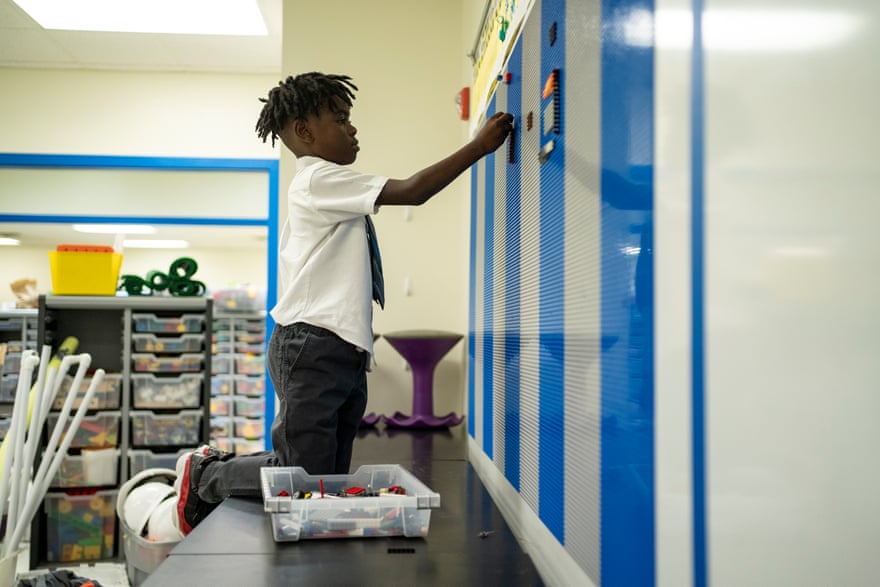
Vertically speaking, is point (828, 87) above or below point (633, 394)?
above

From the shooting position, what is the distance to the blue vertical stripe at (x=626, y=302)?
81 centimetres

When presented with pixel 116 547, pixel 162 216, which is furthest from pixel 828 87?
pixel 162 216

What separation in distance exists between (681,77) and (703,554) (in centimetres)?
42

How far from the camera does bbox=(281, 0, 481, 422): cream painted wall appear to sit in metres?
3.20

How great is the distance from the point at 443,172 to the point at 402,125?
1816 mm

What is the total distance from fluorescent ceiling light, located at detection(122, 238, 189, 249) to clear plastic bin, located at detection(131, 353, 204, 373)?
3.00 metres

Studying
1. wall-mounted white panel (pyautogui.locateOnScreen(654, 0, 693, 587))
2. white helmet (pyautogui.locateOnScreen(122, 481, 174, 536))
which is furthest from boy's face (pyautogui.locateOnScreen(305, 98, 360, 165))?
white helmet (pyautogui.locateOnScreen(122, 481, 174, 536))

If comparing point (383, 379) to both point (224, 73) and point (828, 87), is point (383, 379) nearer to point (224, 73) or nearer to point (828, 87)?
point (224, 73)

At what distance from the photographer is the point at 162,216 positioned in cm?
450

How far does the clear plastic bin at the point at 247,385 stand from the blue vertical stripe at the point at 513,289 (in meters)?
3.06

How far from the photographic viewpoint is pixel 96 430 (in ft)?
11.1

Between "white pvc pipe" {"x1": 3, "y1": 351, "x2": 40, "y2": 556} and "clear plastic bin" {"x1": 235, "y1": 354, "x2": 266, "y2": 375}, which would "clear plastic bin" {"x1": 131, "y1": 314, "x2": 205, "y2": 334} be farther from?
"clear plastic bin" {"x1": 235, "y1": 354, "x2": 266, "y2": 375}

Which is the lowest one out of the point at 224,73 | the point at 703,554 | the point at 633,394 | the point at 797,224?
the point at 703,554

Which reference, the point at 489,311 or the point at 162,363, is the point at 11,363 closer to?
the point at 162,363
